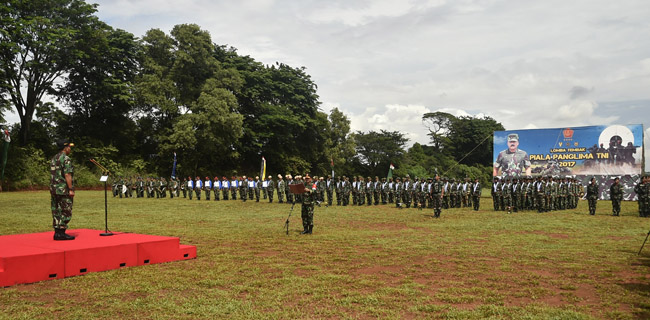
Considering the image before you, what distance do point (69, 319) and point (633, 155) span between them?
37.6 meters

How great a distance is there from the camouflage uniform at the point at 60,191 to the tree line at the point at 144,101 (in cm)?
2911

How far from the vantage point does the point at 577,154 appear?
3484cm

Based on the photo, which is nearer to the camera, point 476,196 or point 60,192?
point 60,192

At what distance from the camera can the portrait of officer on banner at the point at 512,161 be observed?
3612cm

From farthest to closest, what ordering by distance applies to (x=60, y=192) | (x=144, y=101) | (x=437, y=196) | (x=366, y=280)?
(x=144, y=101) → (x=437, y=196) → (x=60, y=192) → (x=366, y=280)

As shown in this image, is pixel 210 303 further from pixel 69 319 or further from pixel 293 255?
pixel 293 255

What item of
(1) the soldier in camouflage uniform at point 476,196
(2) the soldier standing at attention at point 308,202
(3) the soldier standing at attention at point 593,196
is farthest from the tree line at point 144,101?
(2) the soldier standing at attention at point 308,202

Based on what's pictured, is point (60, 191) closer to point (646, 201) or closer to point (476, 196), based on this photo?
point (476, 196)

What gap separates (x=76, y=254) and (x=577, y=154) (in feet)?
117

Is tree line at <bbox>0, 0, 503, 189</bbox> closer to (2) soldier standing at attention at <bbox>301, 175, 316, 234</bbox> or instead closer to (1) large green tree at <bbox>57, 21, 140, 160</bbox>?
(1) large green tree at <bbox>57, 21, 140, 160</bbox>

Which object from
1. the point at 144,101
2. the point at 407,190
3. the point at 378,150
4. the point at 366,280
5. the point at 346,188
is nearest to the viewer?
the point at 366,280

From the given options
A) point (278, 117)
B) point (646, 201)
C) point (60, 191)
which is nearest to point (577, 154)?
point (646, 201)

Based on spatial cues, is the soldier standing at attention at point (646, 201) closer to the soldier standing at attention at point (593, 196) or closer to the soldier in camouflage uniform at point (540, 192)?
the soldier standing at attention at point (593, 196)

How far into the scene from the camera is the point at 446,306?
633 centimetres
